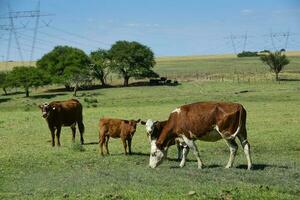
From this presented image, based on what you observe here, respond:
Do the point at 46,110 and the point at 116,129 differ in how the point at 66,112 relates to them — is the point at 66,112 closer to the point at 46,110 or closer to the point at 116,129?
the point at 46,110

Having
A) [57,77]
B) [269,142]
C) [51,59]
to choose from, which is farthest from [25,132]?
[51,59]

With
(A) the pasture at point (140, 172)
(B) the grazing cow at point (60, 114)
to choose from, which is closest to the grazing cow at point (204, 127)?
(A) the pasture at point (140, 172)

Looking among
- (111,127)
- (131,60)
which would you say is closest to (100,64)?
(131,60)

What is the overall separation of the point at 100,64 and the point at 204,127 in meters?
91.3

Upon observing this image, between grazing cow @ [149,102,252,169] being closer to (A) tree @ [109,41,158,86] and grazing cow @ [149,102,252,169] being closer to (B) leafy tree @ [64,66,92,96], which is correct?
(B) leafy tree @ [64,66,92,96]

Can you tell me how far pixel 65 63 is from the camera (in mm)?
104562

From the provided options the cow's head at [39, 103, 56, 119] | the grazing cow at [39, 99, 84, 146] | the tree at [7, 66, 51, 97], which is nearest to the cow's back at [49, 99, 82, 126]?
the grazing cow at [39, 99, 84, 146]

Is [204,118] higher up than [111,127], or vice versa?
[204,118]

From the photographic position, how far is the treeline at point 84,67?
315ft

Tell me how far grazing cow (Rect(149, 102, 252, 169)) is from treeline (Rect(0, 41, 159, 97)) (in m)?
76.2

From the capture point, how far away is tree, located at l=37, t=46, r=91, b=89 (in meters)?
98.8

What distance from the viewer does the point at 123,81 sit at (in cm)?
11525

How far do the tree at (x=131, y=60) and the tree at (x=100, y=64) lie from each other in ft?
4.11

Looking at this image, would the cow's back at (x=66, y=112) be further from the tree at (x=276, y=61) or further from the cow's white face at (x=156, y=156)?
the tree at (x=276, y=61)
